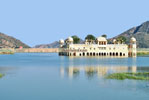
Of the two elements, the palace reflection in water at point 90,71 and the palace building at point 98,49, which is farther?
the palace building at point 98,49

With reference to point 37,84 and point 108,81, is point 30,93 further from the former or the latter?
point 108,81

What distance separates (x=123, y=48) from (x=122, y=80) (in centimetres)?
10958

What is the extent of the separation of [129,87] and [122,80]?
200 inches

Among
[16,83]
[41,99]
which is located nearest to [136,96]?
[41,99]

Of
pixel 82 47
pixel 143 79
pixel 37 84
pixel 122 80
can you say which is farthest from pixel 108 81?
pixel 82 47

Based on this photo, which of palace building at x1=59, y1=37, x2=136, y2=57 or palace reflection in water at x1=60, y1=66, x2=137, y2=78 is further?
palace building at x1=59, y1=37, x2=136, y2=57

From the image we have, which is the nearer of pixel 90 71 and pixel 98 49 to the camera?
pixel 90 71

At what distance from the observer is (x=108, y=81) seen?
3647 centimetres

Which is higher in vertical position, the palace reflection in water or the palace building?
the palace building

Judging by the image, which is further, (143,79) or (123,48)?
(123,48)

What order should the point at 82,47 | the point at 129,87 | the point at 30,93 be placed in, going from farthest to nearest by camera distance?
the point at 82,47 < the point at 129,87 < the point at 30,93

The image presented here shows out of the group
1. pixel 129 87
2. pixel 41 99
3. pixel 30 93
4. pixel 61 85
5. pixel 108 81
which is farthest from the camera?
pixel 108 81

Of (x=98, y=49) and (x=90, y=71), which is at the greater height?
(x=98, y=49)

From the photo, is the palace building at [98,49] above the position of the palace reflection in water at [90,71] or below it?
above
